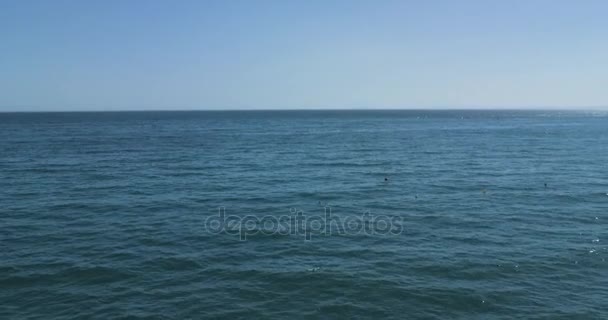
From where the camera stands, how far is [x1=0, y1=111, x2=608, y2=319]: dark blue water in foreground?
75.1 feet

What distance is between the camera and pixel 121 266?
89.1 feet

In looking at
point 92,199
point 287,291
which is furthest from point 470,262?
point 92,199

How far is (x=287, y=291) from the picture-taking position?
958 inches

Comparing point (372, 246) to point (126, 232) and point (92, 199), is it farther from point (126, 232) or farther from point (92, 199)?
point (92, 199)

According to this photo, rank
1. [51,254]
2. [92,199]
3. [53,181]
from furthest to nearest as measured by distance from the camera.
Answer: [53,181]
[92,199]
[51,254]

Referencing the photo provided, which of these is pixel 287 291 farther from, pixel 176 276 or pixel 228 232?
pixel 228 232

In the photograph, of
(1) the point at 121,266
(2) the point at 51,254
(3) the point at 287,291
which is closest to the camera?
(3) the point at 287,291

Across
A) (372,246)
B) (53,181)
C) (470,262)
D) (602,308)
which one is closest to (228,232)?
(372,246)

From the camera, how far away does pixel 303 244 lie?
31312 millimetres

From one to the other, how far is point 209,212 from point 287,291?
16.8m

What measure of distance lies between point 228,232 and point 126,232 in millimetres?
7336

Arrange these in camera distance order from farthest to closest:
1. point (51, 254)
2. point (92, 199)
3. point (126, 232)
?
point (92, 199) < point (126, 232) < point (51, 254)

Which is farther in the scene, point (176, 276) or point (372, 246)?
point (372, 246)

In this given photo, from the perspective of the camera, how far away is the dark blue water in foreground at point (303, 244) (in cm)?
2289
